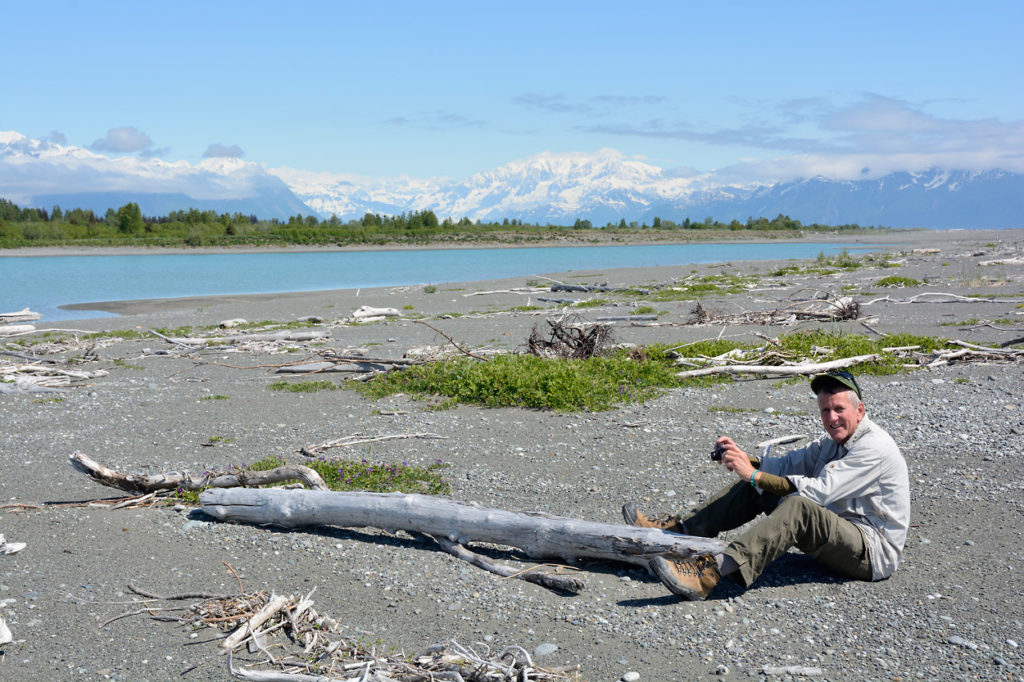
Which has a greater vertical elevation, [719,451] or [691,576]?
[719,451]

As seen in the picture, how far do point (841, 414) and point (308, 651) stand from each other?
3.80m

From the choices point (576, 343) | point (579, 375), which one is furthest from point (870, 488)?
point (576, 343)

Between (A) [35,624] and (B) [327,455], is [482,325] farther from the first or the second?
(A) [35,624]

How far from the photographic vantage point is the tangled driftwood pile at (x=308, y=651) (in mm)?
4398

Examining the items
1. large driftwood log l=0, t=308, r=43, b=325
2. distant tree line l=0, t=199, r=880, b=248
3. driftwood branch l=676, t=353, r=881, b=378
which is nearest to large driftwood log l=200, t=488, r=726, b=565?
driftwood branch l=676, t=353, r=881, b=378

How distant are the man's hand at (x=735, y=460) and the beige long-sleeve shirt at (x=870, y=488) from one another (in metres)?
0.28

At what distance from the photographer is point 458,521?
612 centimetres

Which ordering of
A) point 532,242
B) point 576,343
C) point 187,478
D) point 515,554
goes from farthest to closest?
point 532,242 → point 576,343 → point 187,478 → point 515,554

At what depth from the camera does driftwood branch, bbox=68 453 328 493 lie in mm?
7000

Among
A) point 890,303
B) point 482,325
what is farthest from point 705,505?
point 890,303

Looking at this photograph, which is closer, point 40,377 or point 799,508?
point 799,508

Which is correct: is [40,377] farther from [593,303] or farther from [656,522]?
[593,303]

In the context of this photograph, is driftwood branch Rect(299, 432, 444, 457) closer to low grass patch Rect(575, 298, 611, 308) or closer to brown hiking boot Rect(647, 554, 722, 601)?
brown hiking boot Rect(647, 554, 722, 601)

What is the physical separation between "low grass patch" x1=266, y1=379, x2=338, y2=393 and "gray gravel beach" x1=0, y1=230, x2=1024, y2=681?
21 centimetres
